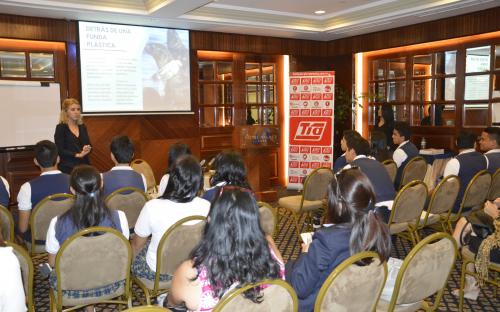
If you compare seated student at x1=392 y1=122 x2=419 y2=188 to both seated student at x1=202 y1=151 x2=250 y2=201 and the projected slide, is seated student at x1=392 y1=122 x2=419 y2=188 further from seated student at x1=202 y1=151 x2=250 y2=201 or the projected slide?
the projected slide

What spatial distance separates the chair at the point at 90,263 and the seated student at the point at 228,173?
84 cm

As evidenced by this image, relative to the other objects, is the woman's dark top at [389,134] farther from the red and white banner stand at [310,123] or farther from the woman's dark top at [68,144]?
the woman's dark top at [68,144]

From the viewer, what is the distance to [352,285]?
5.94 feet

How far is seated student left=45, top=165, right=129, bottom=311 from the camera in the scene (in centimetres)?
241

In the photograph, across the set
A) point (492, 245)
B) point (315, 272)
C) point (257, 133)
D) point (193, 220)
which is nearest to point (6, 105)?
point (257, 133)

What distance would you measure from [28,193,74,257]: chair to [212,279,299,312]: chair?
1.95 metres

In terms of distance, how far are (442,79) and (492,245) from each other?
4.92 m

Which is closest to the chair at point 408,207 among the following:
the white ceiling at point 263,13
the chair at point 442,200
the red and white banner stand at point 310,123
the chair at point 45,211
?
the chair at point 442,200

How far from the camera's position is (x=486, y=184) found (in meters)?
3.93

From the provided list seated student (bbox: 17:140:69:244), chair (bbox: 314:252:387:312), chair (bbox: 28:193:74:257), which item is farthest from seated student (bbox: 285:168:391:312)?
seated student (bbox: 17:140:69:244)

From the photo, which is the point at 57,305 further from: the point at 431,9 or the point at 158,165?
the point at 431,9

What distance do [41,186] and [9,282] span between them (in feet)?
5.68

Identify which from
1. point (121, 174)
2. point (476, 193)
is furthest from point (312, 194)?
point (121, 174)

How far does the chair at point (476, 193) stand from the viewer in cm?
383
